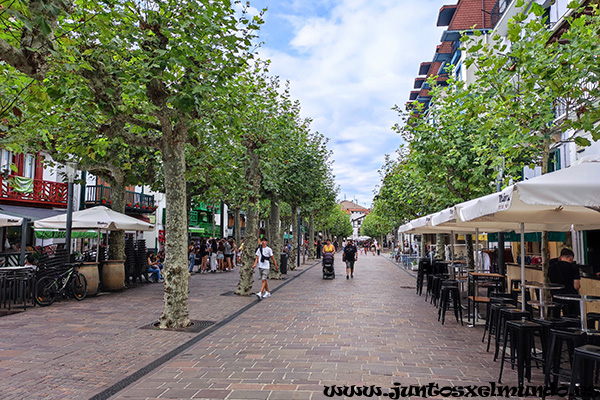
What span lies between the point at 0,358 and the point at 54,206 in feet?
65.8

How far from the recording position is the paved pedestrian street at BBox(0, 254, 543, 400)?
18.0 ft

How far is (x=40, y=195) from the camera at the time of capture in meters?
23.6

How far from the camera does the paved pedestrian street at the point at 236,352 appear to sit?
548 cm

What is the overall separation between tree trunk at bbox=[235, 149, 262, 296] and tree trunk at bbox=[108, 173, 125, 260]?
453cm

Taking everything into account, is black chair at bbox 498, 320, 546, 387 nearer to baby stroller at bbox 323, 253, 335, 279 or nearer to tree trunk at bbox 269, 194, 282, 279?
baby stroller at bbox 323, 253, 335, 279

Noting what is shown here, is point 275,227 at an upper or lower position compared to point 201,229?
lower

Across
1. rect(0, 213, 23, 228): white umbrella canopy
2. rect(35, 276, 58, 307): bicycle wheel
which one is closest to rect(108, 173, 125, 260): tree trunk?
rect(0, 213, 23, 228): white umbrella canopy

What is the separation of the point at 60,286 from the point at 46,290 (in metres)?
0.53

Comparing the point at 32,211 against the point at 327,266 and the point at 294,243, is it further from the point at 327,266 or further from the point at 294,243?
the point at 327,266

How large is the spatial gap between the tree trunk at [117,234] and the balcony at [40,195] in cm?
827

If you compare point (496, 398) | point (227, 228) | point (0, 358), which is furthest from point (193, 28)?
point (227, 228)

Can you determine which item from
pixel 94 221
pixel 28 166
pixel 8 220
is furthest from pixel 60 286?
pixel 28 166

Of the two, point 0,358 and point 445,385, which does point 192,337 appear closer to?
point 0,358

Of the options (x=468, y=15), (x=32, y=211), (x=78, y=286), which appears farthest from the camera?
(x=468, y=15)
